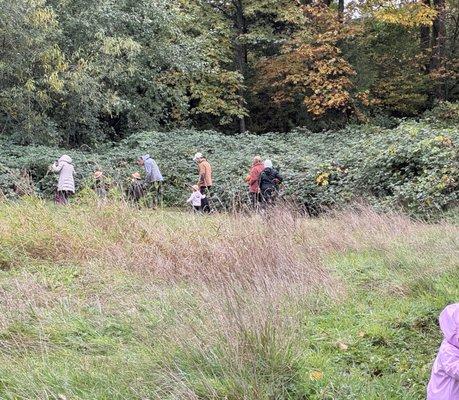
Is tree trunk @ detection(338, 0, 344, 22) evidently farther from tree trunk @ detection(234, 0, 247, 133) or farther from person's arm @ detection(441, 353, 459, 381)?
person's arm @ detection(441, 353, 459, 381)

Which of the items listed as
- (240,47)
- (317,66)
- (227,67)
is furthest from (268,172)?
(227,67)

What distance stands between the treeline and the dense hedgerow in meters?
1.82

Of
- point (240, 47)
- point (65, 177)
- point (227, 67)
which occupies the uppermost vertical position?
point (240, 47)

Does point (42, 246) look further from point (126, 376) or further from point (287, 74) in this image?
point (287, 74)

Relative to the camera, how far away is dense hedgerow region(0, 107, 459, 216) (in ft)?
39.7

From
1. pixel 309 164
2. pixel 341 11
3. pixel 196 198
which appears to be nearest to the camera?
pixel 196 198

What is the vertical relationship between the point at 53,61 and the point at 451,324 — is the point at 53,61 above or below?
above

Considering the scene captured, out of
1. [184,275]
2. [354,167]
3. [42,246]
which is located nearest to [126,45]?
[354,167]

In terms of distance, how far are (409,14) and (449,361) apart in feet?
75.0

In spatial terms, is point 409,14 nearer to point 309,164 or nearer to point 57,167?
point 309,164

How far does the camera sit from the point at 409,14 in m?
23.0

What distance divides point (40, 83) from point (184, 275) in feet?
38.8

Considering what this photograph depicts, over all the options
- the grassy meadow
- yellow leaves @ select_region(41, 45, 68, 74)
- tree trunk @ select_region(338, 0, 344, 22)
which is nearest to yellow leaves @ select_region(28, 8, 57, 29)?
yellow leaves @ select_region(41, 45, 68, 74)

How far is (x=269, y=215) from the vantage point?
7.96 m
